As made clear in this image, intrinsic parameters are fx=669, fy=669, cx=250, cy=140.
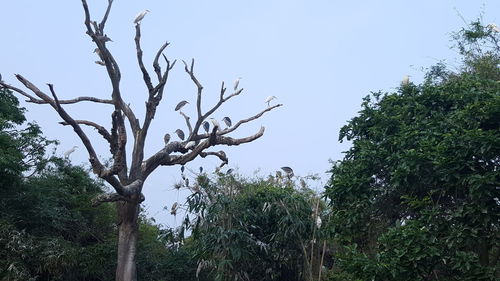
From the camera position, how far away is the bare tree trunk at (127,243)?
30.3ft

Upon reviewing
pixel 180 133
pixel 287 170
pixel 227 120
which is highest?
pixel 227 120

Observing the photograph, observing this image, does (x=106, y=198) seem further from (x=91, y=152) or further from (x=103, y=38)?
(x=103, y=38)

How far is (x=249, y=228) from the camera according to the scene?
908cm

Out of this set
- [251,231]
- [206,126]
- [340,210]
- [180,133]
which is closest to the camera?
[340,210]

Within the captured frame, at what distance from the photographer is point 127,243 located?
30.6 ft

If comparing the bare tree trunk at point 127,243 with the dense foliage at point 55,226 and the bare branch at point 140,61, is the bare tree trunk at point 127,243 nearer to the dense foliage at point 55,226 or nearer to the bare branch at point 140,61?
the dense foliage at point 55,226

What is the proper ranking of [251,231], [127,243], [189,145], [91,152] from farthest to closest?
1. [189,145]
2. [127,243]
3. [251,231]
4. [91,152]

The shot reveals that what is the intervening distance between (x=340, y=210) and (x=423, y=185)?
0.92m

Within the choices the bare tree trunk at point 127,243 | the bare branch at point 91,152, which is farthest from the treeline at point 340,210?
the bare branch at point 91,152

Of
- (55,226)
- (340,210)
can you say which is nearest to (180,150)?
(55,226)

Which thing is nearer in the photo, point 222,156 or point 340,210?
point 340,210

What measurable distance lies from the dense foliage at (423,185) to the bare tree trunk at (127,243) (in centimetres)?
360

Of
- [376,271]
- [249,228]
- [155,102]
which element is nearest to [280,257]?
[249,228]

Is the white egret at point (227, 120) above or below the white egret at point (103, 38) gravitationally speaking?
below
